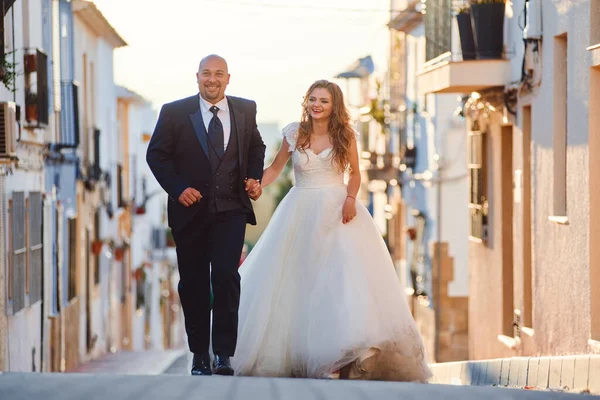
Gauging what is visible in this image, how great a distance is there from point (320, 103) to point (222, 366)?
2.05 m

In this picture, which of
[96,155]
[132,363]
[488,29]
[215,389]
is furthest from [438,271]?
[215,389]

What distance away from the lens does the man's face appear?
353 inches

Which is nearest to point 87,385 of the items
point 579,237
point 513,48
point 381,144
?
point 579,237

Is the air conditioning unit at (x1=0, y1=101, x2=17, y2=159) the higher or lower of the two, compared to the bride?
higher

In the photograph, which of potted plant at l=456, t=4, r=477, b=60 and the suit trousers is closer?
the suit trousers

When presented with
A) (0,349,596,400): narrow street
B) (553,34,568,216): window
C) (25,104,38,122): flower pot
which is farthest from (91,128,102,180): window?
(0,349,596,400): narrow street

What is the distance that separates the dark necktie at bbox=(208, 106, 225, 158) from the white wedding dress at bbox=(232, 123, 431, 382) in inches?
38.6

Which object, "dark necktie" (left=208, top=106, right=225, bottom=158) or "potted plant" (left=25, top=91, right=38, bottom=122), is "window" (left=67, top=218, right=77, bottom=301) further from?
"dark necktie" (left=208, top=106, right=225, bottom=158)

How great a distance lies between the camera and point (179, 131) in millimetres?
9078

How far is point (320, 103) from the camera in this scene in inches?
382

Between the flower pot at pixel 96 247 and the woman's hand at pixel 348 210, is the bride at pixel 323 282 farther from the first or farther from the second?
the flower pot at pixel 96 247

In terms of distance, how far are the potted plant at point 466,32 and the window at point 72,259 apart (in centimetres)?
942

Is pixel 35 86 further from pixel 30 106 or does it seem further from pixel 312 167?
pixel 312 167

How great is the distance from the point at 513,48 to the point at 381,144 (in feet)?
60.4
